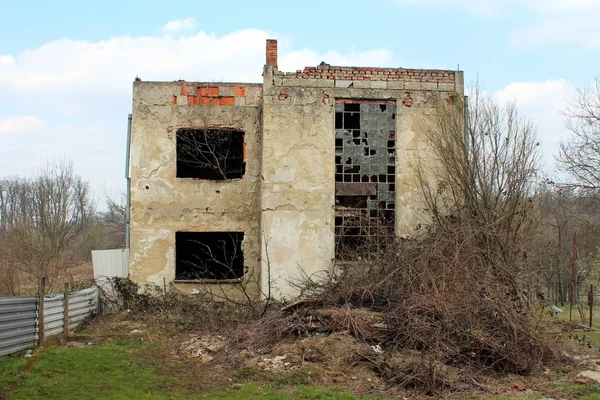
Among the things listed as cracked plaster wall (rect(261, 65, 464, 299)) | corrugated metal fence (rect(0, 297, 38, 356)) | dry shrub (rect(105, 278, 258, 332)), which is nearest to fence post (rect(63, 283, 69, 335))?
corrugated metal fence (rect(0, 297, 38, 356))

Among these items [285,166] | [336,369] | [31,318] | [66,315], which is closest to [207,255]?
[285,166]

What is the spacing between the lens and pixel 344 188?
14.3 metres

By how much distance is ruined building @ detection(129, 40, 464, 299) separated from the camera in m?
14.1

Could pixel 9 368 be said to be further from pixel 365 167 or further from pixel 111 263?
pixel 365 167

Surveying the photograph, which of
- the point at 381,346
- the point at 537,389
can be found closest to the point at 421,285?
the point at 381,346

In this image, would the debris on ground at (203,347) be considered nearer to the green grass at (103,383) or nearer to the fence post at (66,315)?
the green grass at (103,383)

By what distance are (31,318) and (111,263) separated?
471 cm

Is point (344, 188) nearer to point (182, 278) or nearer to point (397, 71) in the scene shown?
point (397, 71)

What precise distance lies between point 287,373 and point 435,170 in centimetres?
762

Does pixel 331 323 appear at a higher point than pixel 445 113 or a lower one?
lower

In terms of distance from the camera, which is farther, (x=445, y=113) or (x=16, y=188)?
(x=16, y=188)

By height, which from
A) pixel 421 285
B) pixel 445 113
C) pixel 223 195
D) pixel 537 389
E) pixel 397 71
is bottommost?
pixel 537 389

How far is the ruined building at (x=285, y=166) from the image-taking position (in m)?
14.1

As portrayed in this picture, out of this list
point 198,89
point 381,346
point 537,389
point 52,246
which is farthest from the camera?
point 52,246
